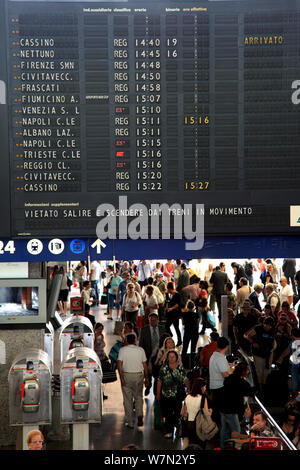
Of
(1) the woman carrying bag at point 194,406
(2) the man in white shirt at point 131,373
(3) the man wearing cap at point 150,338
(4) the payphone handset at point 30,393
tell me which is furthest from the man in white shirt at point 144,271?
(4) the payphone handset at point 30,393

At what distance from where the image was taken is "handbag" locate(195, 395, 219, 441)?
29.3ft

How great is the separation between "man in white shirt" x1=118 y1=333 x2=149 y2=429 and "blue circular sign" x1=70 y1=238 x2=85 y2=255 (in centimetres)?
226

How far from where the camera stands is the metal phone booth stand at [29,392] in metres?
8.76

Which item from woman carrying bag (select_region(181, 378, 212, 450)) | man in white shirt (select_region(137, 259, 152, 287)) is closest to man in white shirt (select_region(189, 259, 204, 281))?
man in white shirt (select_region(137, 259, 152, 287))

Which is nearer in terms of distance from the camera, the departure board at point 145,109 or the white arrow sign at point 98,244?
the departure board at point 145,109

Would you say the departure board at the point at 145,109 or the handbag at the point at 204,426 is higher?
the departure board at the point at 145,109

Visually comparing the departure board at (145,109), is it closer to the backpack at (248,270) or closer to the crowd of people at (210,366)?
the crowd of people at (210,366)

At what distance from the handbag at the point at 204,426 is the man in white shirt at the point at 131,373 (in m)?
1.58

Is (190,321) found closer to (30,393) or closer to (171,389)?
(171,389)

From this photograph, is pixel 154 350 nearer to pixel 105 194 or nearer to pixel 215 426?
pixel 215 426

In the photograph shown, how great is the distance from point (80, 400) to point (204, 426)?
160 centimetres

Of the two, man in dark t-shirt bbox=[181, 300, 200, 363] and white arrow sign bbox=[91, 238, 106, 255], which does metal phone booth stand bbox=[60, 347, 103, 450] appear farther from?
man in dark t-shirt bbox=[181, 300, 200, 363]

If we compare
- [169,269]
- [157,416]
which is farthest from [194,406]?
[169,269]
